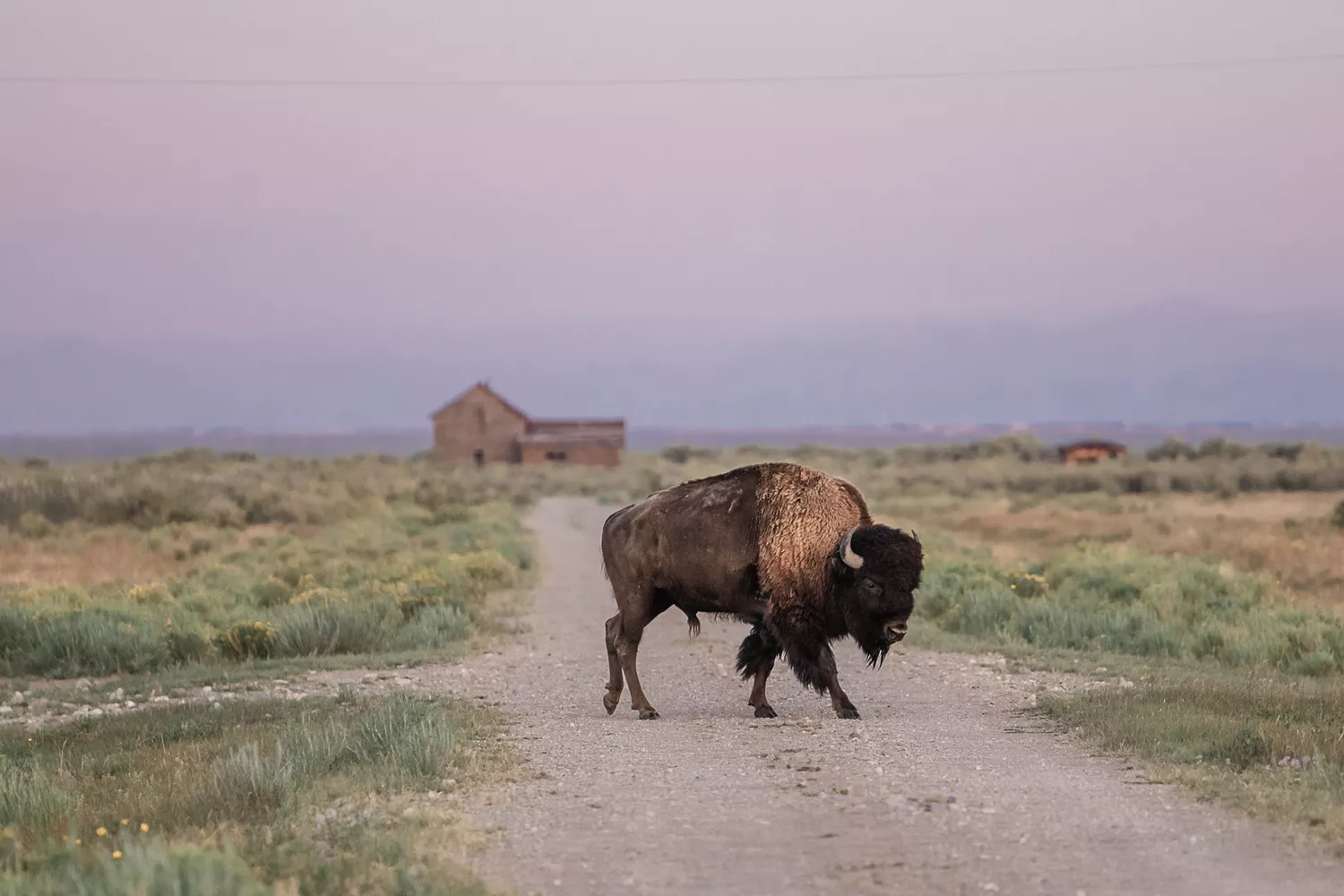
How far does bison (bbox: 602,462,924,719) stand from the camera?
11.7 metres

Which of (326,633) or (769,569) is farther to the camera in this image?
(326,633)

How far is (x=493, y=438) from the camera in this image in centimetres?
10275

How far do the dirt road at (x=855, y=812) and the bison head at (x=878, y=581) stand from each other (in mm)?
753

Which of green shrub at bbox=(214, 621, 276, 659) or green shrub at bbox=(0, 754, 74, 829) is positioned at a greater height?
green shrub at bbox=(0, 754, 74, 829)

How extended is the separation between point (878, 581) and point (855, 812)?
345cm

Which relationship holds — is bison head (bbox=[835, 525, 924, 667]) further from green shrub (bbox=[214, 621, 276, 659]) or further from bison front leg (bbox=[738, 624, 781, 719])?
green shrub (bbox=[214, 621, 276, 659])

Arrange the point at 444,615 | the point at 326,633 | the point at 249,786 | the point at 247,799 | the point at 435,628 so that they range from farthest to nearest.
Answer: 1. the point at 444,615
2. the point at 435,628
3. the point at 326,633
4. the point at 249,786
5. the point at 247,799

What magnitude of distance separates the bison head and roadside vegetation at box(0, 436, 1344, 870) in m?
1.55

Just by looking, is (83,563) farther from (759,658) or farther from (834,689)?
(834,689)

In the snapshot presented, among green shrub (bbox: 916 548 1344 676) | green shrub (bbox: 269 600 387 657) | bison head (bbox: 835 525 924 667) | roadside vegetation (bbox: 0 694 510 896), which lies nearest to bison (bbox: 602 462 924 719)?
bison head (bbox: 835 525 924 667)

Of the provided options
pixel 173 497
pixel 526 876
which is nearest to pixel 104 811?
pixel 526 876

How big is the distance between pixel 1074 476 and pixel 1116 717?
6115 cm

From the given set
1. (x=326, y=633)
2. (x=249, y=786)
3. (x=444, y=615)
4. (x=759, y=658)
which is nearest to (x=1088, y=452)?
(x=444, y=615)

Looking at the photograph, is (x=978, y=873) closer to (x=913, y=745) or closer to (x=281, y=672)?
(x=913, y=745)
